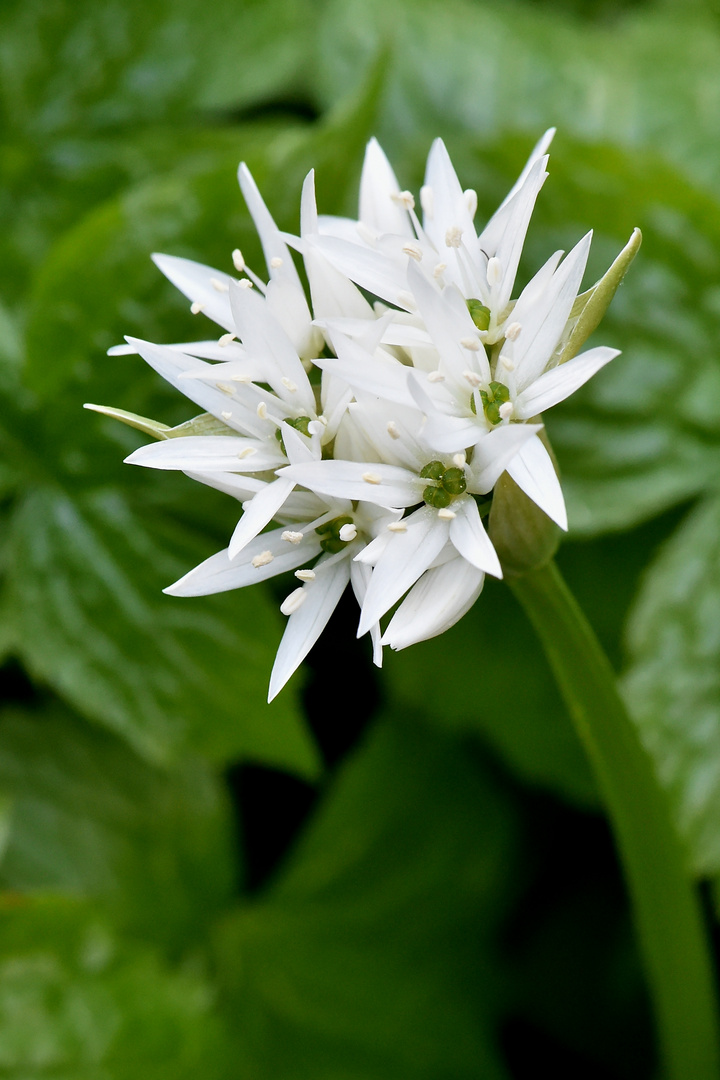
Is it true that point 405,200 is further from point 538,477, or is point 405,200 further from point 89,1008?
point 89,1008

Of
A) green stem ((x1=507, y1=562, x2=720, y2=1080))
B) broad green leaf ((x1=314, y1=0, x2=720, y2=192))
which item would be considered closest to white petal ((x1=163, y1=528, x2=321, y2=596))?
green stem ((x1=507, y1=562, x2=720, y2=1080))

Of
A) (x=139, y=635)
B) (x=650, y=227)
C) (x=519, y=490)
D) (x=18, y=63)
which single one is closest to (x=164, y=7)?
(x=18, y=63)

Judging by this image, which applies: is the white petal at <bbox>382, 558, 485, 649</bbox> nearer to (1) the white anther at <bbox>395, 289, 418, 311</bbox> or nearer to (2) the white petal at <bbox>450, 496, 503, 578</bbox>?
(2) the white petal at <bbox>450, 496, 503, 578</bbox>

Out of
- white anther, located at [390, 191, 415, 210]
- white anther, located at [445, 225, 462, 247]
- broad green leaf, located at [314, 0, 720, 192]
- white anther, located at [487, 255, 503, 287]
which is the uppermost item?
broad green leaf, located at [314, 0, 720, 192]

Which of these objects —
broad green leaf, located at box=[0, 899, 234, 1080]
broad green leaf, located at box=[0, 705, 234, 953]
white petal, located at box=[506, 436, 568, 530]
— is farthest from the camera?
broad green leaf, located at box=[0, 705, 234, 953]

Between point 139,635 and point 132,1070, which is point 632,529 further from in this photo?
point 132,1070

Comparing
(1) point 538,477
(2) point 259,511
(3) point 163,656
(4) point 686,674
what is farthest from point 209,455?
(4) point 686,674
